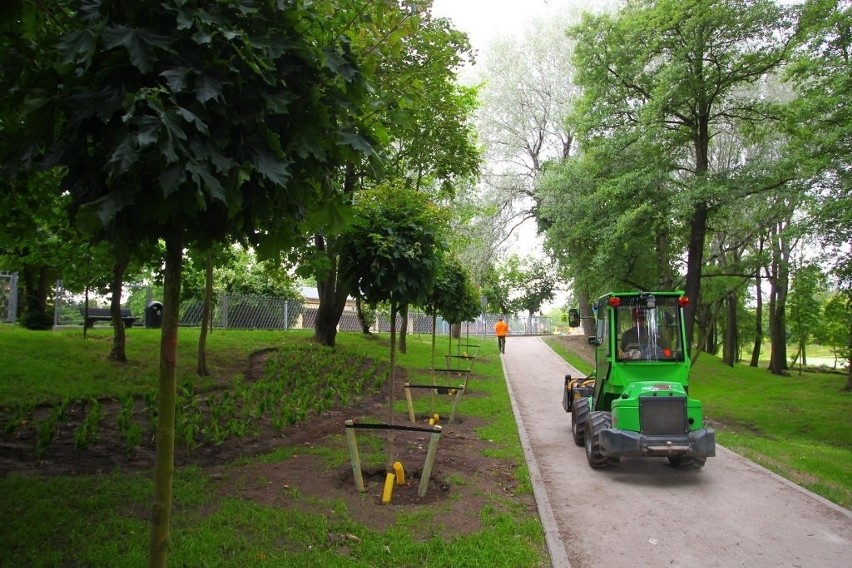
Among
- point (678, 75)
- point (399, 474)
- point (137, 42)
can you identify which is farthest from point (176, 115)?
point (678, 75)

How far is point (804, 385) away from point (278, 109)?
99.9 ft

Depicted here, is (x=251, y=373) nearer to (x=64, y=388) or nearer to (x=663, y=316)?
(x=64, y=388)

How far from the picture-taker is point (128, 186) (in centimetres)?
285

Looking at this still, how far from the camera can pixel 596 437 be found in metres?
8.55

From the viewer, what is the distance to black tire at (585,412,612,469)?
8.55 metres

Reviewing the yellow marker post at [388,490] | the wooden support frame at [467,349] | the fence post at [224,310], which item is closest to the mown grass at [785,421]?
the yellow marker post at [388,490]

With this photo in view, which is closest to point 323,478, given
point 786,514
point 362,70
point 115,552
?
point 115,552

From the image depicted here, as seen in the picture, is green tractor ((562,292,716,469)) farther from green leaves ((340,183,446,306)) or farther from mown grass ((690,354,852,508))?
green leaves ((340,183,446,306))

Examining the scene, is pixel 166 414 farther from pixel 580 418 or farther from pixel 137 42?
pixel 580 418

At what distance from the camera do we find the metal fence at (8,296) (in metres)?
16.9

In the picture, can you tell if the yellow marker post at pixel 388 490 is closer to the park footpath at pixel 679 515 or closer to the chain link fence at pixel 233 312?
the park footpath at pixel 679 515

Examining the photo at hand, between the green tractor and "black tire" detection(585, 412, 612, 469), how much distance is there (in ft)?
0.05

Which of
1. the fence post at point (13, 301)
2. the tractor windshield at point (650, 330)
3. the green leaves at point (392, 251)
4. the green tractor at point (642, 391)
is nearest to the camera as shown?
the green leaves at point (392, 251)

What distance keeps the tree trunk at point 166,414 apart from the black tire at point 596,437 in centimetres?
637
